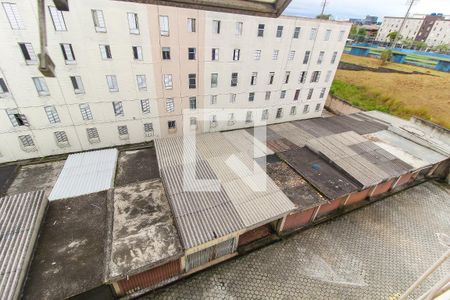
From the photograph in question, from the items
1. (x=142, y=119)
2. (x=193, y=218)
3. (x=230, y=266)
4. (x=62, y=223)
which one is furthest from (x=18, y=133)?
(x=230, y=266)

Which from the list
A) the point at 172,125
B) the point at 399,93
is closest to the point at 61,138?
the point at 172,125

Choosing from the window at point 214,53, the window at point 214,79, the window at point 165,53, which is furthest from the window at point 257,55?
the window at point 165,53

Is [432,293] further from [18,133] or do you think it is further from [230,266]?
[18,133]

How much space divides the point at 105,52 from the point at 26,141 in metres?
10.9

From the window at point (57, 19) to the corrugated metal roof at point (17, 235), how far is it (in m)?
12.6

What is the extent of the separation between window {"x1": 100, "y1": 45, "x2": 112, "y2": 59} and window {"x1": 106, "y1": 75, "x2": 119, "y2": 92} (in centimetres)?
168

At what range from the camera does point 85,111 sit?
20344mm

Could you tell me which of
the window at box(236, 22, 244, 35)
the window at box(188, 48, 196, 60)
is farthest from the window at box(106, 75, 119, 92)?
A: the window at box(236, 22, 244, 35)

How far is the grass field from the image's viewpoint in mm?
30841

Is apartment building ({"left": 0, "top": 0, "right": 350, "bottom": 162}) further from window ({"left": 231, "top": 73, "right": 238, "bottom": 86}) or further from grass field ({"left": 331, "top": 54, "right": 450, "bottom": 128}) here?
grass field ({"left": 331, "top": 54, "right": 450, "bottom": 128})

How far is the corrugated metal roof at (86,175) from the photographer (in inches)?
565

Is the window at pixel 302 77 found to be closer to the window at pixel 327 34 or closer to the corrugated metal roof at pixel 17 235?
the window at pixel 327 34

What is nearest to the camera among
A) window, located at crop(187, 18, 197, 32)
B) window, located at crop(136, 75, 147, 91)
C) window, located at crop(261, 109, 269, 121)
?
window, located at crop(187, 18, 197, 32)

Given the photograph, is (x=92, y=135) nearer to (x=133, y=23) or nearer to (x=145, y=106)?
(x=145, y=106)
